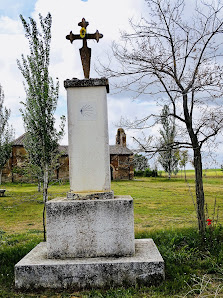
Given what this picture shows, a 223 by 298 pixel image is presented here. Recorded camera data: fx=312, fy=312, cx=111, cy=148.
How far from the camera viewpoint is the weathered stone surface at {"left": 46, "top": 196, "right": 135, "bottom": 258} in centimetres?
397

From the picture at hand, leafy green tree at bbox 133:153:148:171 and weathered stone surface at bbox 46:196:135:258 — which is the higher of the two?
leafy green tree at bbox 133:153:148:171

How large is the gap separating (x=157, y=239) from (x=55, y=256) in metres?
2.09

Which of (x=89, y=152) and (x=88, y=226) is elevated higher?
(x=89, y=152)

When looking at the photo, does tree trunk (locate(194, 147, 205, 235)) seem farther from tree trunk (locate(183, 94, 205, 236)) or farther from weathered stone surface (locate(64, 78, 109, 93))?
weathered stone surface (locate(64, 78, 109, 93))

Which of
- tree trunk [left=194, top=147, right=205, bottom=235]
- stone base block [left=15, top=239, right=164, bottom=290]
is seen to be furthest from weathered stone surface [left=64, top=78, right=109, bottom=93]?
tree trunk [left=194, top=147, right=205, bottom=235]

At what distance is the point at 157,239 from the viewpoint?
5.43 m

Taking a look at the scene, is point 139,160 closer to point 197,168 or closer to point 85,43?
point 197,168

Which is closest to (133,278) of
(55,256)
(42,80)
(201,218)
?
(55,256)

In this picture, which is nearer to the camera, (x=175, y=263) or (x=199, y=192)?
(x=175, y=263)

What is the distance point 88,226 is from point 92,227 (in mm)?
53

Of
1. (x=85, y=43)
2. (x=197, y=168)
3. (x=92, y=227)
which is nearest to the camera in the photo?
(x=92, y=227)

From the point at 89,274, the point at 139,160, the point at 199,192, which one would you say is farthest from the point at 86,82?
the point at 199,192

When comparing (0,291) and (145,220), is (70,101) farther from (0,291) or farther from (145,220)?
(145,220)

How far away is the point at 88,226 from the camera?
398 cm
